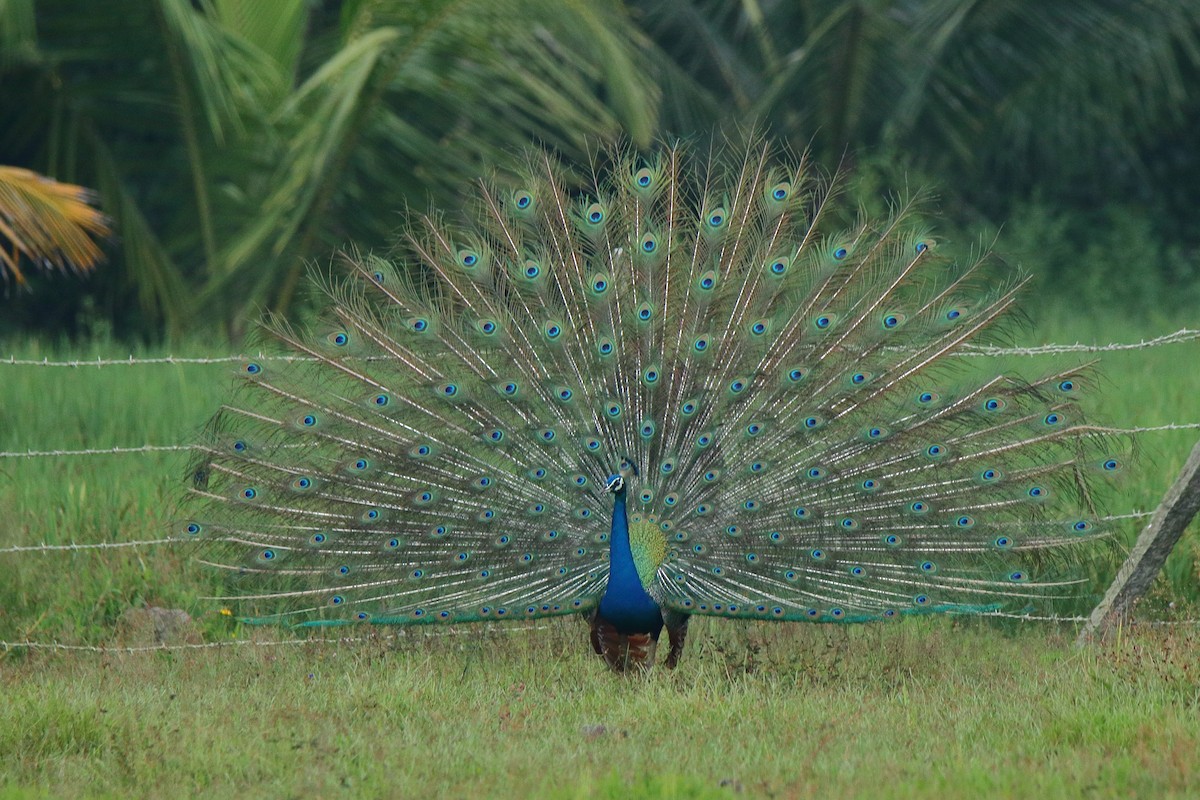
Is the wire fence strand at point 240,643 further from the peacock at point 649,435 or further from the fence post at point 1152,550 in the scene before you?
the fence post at point 1152,550

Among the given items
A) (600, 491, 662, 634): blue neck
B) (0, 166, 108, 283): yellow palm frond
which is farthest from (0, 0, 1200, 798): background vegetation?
(0, 166, 108, 283): yellow palm frond

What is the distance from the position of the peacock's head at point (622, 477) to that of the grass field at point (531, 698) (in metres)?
0.75

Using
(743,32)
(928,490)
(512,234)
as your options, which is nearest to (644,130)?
(512,234)

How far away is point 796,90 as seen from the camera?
1584 cm

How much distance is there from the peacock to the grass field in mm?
332

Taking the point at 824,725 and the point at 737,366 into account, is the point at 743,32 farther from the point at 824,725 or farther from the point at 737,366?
the point at 824,725

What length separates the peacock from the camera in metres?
6.93

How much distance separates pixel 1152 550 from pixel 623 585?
6.96ft

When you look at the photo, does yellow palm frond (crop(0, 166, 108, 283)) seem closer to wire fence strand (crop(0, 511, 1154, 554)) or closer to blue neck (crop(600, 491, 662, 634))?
wire fence strand (crop(0, 511, 1154, 554))

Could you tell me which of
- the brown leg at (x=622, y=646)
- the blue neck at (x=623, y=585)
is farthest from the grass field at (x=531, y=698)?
the blue neck at (x=623, y=585)

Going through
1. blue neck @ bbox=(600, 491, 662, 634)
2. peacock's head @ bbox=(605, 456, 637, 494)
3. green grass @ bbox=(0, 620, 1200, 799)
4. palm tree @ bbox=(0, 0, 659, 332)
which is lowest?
green grass @ bbox=(0, 620, 1200, 799)

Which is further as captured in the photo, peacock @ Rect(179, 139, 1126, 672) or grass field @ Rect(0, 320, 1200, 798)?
peacock @ Rect(179, 139, 1126, 672)

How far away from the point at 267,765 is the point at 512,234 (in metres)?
2.77

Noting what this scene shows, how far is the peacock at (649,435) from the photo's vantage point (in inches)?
273
